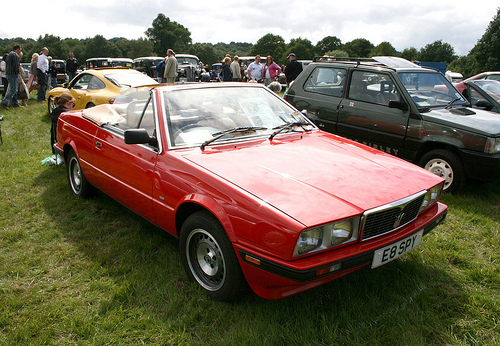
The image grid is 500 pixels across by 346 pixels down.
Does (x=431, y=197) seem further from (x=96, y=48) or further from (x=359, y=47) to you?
(x=96, y=48)

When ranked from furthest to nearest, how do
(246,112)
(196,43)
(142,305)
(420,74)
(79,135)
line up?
(196,43) < (420,74) < (79,135) < (246,112) < (142,305)

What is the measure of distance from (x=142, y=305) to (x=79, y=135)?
2.40 meters

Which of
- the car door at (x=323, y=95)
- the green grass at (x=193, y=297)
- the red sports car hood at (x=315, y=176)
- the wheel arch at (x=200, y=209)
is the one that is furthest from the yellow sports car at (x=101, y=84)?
the red sports car hood at (x=315, y=176)

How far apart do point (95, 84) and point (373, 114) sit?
20.4ft

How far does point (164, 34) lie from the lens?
100500 millimetres

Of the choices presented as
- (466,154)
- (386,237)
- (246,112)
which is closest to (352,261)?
(386,237)

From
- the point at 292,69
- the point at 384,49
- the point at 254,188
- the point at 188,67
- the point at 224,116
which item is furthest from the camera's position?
the point at 384,49

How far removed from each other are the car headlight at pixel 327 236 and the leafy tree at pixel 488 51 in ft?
159

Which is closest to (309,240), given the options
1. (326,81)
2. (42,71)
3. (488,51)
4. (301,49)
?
(326,81)

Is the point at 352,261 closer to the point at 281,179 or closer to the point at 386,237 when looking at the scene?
the point at 386,237

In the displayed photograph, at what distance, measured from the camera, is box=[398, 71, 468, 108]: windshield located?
5336mm

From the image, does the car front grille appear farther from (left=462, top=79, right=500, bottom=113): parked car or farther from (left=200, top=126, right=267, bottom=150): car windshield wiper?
(left=462, top=79, right=500, bottom=113): parked car

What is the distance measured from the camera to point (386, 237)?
2.45m

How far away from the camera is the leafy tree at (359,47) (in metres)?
101
